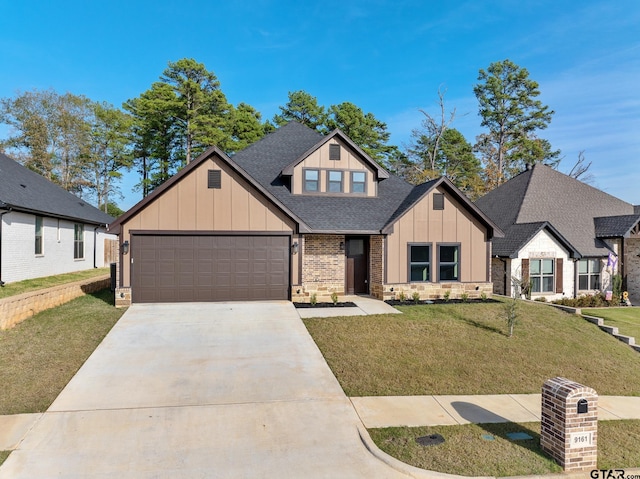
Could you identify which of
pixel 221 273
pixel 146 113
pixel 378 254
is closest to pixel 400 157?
pixel 146 113

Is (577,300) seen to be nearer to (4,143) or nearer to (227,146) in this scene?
(227,146)

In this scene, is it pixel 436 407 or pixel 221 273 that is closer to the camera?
pixel 436 407

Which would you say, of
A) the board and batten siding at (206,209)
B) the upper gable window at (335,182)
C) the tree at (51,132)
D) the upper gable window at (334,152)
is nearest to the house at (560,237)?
the upper gable window at (335,182)

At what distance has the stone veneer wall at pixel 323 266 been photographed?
14094mm

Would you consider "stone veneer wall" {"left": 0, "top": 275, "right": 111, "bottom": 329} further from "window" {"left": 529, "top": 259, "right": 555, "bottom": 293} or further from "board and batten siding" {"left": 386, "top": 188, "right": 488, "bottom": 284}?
"window" {"left": 529, "top": 259, "right": 555, "bottom": 293}

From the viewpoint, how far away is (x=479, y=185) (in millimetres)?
36531

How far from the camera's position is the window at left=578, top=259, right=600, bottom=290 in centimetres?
1894

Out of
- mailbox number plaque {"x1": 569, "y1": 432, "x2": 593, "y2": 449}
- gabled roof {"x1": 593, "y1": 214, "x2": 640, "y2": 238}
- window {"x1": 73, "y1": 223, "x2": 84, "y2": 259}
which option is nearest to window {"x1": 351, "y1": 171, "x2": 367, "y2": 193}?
mailbox number plaque {"x1": 569, "y1": 432, "x2": 593, "y2": 449}

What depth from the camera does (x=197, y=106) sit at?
111ft

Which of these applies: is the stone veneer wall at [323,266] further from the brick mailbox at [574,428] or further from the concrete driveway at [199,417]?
the brick mailbox at [574,428]

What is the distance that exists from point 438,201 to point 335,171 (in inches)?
177

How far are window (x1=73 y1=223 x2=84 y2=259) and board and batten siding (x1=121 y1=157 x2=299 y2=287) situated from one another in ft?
32.8

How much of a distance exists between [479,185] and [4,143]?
45.3 metres

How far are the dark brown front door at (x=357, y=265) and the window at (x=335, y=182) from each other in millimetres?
2398
